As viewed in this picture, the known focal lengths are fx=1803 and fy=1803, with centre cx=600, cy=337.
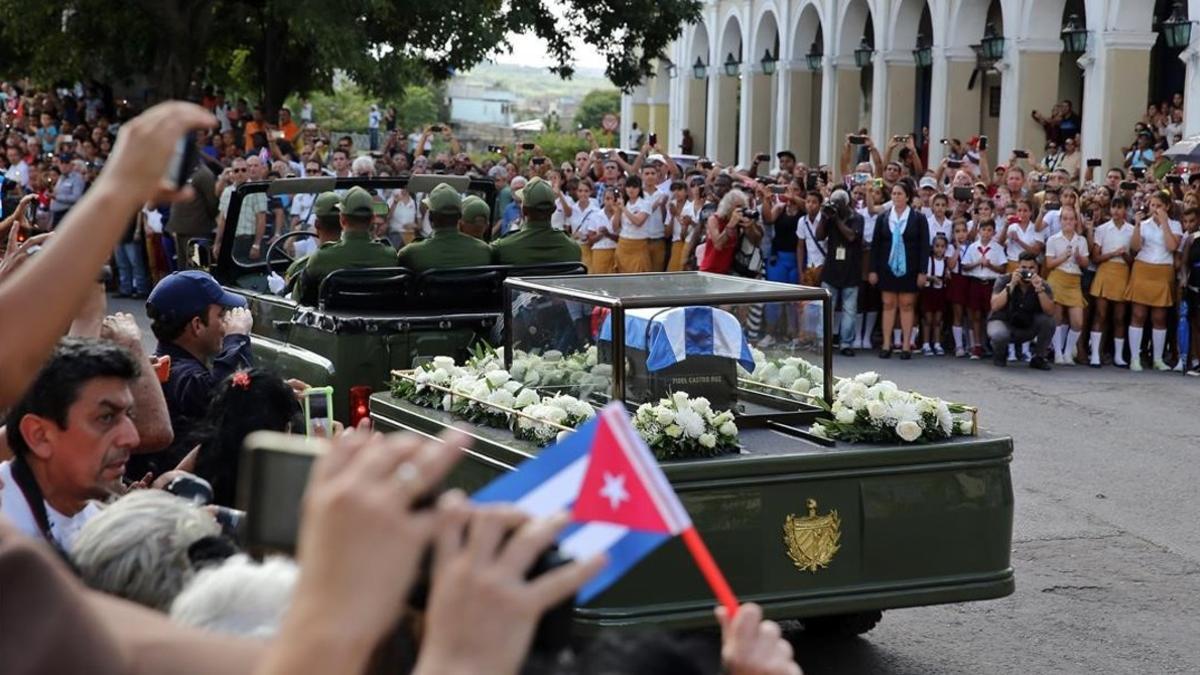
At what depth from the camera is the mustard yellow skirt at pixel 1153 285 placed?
17484 millimetres

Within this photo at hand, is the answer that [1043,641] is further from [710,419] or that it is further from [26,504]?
[26,504]

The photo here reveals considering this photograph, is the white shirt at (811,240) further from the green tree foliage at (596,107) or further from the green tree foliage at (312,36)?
the green tree foliage at (596,107)

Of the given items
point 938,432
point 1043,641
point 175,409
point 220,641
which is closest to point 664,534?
point 220,641

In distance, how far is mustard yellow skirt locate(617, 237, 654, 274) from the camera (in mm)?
20609

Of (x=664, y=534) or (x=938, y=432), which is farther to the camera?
(x=938, y=432)

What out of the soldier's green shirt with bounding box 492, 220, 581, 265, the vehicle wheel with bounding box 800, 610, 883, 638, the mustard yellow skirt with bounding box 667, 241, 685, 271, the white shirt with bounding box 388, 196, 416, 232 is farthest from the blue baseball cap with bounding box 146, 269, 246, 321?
the mustard yellow skirt with bounding box 667, 241, 685, 271

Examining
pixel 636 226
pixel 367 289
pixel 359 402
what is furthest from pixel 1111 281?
pixel 359 402

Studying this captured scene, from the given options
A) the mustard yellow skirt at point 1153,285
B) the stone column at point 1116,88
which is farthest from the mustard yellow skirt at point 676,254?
the stone column at point 1116,88

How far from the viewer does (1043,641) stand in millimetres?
8078

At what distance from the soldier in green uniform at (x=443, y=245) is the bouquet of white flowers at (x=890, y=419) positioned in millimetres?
3568

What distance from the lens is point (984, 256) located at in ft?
59.3

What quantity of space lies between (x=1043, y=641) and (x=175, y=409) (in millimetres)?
4037

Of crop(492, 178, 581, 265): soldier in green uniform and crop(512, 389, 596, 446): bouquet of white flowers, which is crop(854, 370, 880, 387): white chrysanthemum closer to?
crop(512, 389, 596, 446): bouquet of white flowers

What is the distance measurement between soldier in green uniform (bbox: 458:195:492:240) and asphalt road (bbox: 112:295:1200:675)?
12.3 feet
